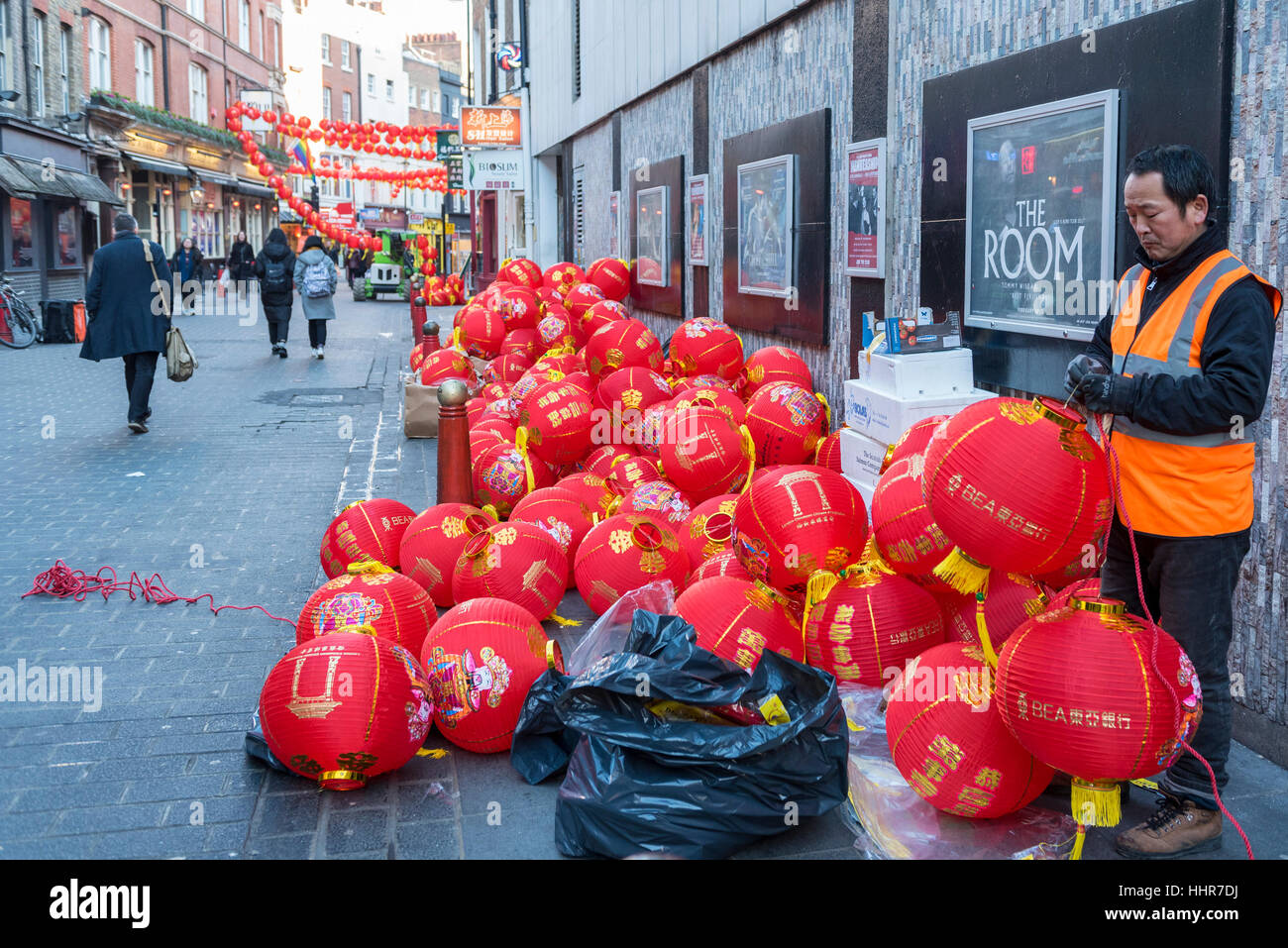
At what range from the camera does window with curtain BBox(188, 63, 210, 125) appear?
43.2 meters

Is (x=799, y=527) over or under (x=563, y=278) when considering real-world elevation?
under

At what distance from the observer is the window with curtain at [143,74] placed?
3725 cm

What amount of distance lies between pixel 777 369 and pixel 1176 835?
4.92m

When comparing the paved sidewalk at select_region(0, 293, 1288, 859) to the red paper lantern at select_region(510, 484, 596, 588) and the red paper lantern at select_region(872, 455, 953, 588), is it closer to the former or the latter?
the red paper lantern at select_region(510, 484, 596, 588)

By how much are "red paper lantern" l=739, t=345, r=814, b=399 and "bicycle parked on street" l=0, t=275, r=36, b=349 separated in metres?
16.7

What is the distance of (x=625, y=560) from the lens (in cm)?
540

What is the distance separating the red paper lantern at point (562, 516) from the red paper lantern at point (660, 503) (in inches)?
9.7

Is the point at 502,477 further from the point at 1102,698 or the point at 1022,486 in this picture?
the point at 1102,698

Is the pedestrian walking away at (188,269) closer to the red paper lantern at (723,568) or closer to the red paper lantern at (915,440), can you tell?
the red paper lantern at (723,568)

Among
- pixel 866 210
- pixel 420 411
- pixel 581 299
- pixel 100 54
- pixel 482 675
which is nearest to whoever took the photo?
pixel 482 675

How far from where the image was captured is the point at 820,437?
7004mm

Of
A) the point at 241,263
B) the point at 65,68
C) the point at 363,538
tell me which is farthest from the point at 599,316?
the point at 241,263

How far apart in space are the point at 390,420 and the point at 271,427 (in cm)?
122
